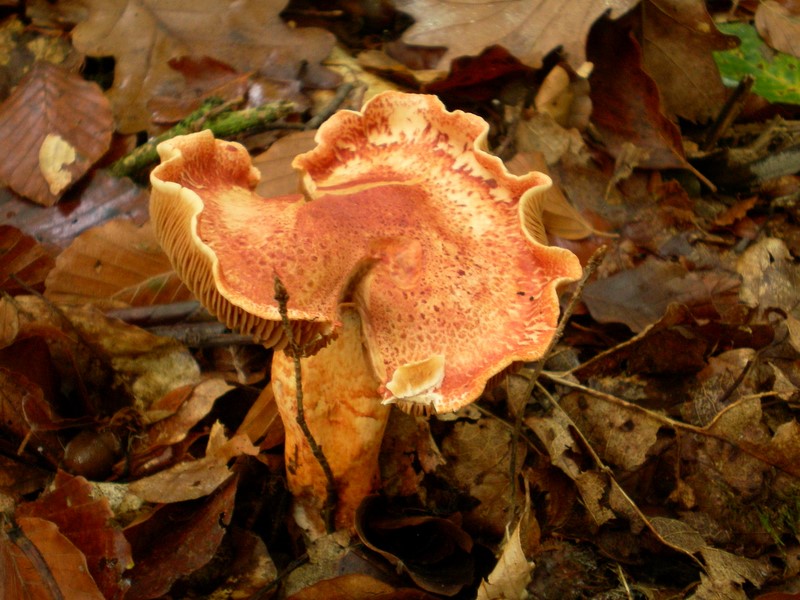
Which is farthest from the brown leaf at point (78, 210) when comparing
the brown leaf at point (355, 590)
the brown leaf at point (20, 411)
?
the brown leaf at point (355, 590)

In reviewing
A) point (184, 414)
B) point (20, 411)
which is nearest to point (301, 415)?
point (184, 414)

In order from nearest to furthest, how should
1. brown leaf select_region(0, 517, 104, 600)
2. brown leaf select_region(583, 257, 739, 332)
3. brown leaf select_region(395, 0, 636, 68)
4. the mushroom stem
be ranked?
brown leaf select_region(0, 517, 104, 600) → the mushroom stem → brown leaf select_region(583, 257, 739, 332) → brown leaf select_region(395, 0, 636, 68)

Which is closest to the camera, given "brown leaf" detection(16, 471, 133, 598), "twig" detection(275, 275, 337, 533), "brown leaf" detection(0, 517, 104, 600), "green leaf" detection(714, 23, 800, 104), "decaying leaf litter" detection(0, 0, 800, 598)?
"twig" detection(275, 275, 337, 533)

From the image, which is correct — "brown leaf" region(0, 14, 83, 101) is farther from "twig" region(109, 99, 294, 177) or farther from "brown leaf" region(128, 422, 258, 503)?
"brown leaf" region(128, 422, 258, 503)

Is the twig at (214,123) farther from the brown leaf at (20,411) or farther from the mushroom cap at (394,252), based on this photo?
the brown leaf at (20,411)

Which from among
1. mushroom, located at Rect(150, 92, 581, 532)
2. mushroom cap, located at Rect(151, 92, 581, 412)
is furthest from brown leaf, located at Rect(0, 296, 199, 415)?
mushroom cap, located at Rect(151, 92, 581, 412)

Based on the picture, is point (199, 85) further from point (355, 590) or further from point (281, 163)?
point (355, 590)

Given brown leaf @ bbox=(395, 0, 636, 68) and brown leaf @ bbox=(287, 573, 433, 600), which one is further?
brown leaf @ bbox=(395, 0, 636, 68)
